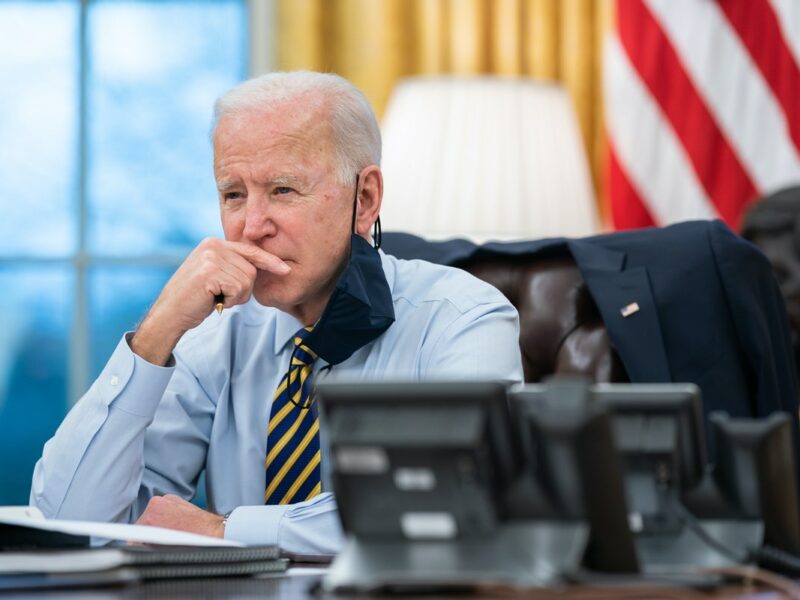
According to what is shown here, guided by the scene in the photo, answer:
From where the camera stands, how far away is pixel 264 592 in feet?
3.76

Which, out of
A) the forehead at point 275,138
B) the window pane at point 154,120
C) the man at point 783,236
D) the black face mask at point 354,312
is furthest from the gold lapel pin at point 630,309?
the window pane at point 154,120

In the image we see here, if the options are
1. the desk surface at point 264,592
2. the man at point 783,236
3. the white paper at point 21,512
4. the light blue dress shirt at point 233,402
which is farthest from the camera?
the man at point 783,236

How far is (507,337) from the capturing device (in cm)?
185

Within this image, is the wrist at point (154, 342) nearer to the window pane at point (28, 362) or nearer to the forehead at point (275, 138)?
the forehead at point (275, 138)

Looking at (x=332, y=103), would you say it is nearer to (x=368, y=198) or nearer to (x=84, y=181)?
(x=368, y=198)

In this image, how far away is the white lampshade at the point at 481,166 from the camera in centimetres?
296

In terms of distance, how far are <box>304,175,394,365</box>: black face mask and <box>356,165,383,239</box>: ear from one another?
8 centimetres

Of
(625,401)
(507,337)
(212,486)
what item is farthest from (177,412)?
(625,401)

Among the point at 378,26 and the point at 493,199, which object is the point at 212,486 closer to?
the point at 493,199

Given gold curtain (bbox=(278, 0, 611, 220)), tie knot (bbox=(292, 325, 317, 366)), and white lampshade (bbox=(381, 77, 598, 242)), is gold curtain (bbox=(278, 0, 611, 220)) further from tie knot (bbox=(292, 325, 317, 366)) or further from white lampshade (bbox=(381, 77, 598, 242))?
tie knot (bbox=(292, 325, 317, 366))

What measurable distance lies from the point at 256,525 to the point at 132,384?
287 millimetres

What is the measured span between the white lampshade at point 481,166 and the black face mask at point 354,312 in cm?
104

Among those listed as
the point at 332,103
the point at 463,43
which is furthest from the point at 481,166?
the point at 332,103

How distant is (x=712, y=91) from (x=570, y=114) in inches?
21.7
